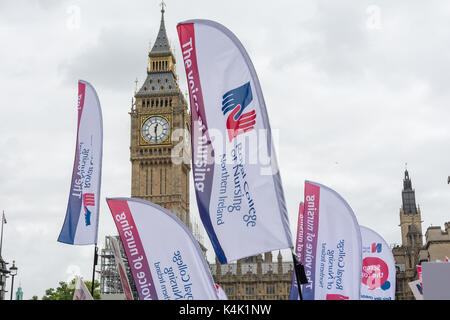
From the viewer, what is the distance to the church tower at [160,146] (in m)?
106

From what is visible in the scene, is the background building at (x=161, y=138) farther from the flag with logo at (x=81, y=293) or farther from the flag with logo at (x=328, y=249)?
the flag with logo at (x=81, y=293)

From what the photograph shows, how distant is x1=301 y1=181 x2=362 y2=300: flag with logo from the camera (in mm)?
18656

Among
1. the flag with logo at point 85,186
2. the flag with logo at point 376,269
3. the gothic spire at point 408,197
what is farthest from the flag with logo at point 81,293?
the gothic spire at point 408,197

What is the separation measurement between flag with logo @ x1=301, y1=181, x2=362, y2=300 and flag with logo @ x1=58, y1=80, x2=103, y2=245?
6.14m

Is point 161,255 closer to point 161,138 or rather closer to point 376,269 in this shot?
point 376,269

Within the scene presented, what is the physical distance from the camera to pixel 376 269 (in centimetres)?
2622

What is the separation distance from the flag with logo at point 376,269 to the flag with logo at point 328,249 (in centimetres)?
688

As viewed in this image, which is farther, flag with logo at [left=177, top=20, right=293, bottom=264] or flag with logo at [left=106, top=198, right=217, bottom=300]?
flag with logo at [left=106, top=198, right=217, bottom=300]

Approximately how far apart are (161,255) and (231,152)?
423 centimetres

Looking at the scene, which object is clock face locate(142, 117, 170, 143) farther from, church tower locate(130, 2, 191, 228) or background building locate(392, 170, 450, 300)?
background building locate(392, 170, 450, 300)

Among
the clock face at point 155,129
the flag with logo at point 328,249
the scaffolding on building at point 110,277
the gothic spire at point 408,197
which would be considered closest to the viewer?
the flag with logo at point 328,249

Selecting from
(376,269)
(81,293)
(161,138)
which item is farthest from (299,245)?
(161,138)

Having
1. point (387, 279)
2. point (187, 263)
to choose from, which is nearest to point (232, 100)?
point (187, 263)

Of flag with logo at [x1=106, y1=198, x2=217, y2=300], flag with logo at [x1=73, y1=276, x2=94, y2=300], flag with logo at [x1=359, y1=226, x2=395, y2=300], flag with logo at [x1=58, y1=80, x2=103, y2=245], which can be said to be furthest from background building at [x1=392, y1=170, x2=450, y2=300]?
flag with logo at [x1=106, y1=198, x2=217, y2=300]
